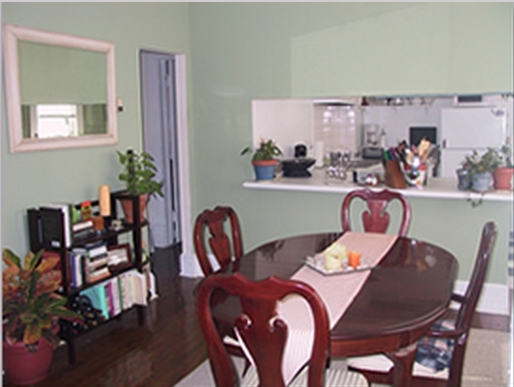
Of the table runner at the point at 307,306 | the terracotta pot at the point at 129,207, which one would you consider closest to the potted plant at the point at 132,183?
the terracotta pot at the point at 129,207

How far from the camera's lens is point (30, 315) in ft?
9.25

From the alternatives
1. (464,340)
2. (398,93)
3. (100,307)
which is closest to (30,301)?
(100,307)

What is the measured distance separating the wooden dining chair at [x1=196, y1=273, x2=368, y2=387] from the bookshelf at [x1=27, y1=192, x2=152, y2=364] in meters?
1.72

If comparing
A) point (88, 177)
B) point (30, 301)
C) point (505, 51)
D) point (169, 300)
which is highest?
point (505, 51)

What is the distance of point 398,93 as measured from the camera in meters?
3.96

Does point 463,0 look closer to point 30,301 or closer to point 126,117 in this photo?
point 126,117

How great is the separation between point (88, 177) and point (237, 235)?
134 centimetres

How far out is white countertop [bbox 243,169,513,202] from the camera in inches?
147

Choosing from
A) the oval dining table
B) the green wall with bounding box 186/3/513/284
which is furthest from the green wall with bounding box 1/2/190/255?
the oval dining table

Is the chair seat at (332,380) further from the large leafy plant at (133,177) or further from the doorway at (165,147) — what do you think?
the doorway at (165,147)

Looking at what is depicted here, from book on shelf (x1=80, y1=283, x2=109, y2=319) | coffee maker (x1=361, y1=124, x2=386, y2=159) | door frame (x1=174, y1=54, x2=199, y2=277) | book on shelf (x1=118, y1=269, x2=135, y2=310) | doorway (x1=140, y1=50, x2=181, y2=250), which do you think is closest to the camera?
book on shelf (x1=80, y1=283, x2=109, y2=319)

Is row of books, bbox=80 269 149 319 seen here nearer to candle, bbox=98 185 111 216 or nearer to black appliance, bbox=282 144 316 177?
candle, bbox=98 185 111 216

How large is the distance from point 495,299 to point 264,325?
2.86m

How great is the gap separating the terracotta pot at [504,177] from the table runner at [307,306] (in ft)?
4.57
